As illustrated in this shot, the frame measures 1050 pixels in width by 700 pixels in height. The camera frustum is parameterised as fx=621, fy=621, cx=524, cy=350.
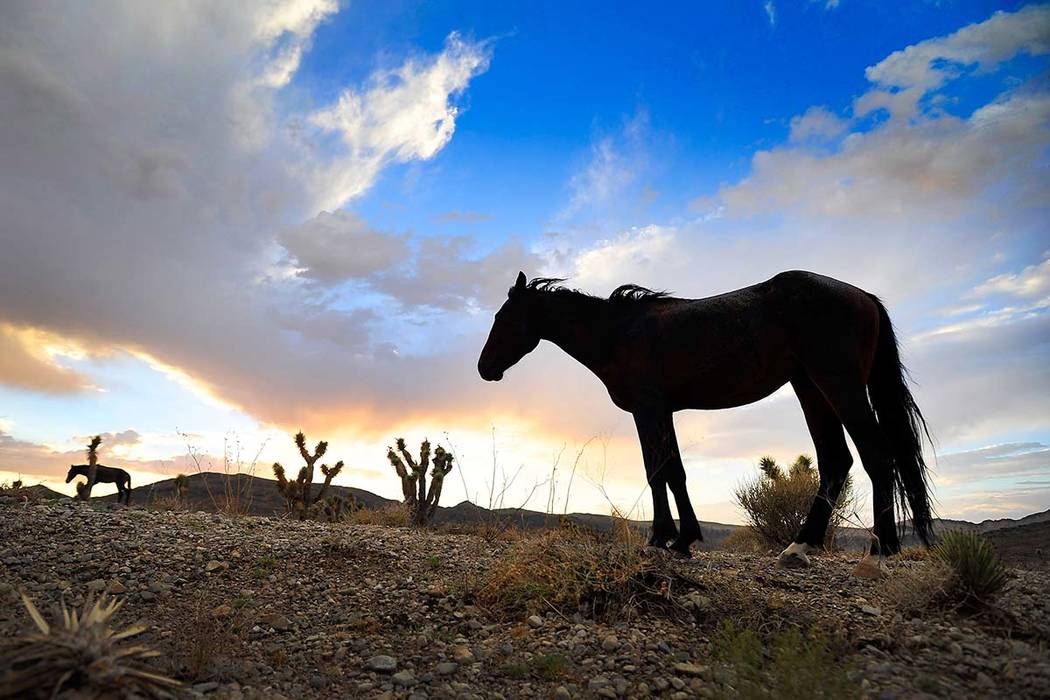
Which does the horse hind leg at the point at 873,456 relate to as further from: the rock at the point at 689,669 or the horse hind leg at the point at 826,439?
the rock at the point at 689,669

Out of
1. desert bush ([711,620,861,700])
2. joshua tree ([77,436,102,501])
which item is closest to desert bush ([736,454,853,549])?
desert bush ([711,620,861,700])

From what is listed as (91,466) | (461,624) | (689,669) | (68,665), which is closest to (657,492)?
(461,624)

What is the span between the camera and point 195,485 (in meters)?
30.2

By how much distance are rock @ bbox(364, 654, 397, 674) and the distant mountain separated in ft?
9.30

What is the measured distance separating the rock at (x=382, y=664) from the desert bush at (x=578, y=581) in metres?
1.00

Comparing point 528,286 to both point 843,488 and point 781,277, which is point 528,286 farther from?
point 843,488

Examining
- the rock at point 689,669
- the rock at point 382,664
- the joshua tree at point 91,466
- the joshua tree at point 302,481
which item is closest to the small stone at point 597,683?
the rock at point 689,669

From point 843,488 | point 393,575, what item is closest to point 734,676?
point 393,575

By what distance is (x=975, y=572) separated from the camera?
4609 mm

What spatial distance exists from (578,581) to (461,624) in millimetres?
948

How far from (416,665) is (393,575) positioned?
72.4 inches

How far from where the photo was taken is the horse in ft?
20.6

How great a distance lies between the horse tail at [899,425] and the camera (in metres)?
6.34

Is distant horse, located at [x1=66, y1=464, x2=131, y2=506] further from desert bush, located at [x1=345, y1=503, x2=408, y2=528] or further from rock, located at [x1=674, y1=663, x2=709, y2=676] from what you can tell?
rock, located at [x1=674, y1=663, x2=709, y2=676]
